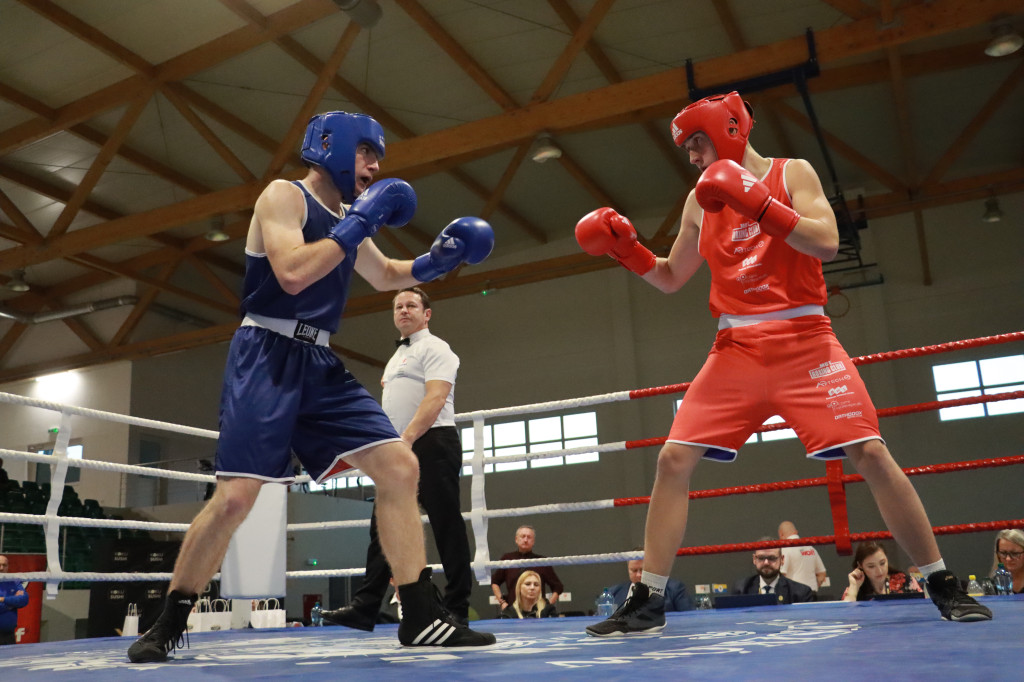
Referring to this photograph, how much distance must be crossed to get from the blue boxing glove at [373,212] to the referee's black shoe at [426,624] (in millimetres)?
812

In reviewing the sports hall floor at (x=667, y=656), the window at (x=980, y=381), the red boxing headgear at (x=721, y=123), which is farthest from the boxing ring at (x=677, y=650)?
the window at (x=980, y=381)

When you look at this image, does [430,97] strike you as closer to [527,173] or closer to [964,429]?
[527,173]

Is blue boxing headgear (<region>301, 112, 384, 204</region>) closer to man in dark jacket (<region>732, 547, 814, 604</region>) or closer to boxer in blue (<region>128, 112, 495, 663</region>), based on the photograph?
boxer in blue (<region>128, 112, 495, 663</region>)

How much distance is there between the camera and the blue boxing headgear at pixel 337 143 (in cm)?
216

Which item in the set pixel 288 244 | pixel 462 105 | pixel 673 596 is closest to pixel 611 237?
pixel 288 244

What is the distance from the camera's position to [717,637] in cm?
202

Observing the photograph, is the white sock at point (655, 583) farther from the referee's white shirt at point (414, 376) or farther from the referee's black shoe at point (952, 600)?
the referee's white shirt at point (414, 376)

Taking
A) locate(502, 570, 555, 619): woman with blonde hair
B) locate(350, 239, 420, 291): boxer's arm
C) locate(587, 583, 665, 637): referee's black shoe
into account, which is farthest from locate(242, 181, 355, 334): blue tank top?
→ locate(502, 570, 555, 619): woman with blonde hair

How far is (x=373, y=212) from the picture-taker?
2.05m

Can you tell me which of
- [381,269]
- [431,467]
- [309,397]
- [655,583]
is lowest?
[655,583]

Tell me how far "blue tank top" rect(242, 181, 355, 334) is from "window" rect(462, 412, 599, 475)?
992 cm

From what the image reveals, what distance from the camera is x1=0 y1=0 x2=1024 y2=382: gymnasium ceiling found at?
24.0 feet

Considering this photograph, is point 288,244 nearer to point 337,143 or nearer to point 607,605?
point 337,143

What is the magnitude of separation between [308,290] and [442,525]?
1196mm
